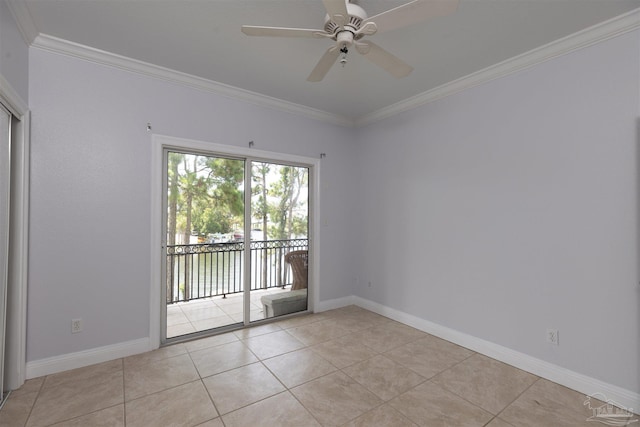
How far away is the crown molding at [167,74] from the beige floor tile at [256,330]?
2.68 m

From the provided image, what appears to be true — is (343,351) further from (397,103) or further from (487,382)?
(397,103)

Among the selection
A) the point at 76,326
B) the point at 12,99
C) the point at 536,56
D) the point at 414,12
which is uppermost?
the point at 536,56

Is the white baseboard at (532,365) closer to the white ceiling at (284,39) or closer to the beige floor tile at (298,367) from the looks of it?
the beige floor tile at (298,367)

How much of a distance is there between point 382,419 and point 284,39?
2907 millimetres

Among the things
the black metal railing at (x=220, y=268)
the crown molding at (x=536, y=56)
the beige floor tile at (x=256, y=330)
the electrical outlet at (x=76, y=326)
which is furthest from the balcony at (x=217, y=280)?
the crown molding at (x=536, y=56)

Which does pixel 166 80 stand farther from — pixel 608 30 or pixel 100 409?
pixel 608 30

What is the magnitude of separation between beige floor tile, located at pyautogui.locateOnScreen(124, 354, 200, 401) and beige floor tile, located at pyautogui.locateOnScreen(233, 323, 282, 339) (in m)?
0.63

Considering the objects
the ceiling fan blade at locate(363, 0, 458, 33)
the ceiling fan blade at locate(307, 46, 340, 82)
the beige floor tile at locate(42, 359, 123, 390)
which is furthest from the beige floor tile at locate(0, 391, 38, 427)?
the ceiling fan blade at locate(363, 0, 458, 33)

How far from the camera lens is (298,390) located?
2252 mm

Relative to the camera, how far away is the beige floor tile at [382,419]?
190 cm

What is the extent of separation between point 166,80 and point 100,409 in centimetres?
285

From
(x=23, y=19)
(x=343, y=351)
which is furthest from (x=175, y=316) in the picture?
(x=23, y=19)

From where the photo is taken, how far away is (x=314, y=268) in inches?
160

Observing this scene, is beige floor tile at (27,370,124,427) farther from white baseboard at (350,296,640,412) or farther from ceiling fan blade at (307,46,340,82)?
white baseboard at (350,296,640,412)
